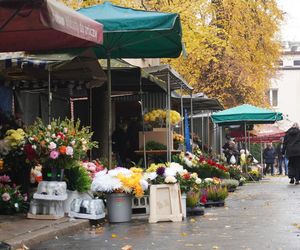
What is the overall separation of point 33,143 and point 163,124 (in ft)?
23.5

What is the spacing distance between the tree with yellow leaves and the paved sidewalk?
50.4 feet

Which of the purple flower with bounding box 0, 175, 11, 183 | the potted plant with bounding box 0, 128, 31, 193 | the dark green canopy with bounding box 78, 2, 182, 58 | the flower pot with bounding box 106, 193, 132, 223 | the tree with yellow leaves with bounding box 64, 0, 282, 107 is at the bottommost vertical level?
the flower pot with bounding box 106, 193, 132, 223

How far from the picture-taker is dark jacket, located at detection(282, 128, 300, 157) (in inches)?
808

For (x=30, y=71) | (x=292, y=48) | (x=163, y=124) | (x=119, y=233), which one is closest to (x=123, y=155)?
(x=163, y=124)

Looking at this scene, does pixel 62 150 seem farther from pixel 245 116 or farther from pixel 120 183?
pixel 245 116

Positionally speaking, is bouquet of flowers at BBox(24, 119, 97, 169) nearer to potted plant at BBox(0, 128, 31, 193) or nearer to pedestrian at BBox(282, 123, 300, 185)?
potted plant at BBox(0, 128, 31, 193)

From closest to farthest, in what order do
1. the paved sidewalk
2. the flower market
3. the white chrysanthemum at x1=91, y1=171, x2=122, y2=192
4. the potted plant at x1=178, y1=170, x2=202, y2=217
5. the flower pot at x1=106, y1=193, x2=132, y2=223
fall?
the paved sidewalk
the flower market
the white chrysanthemum at x1=91, y1=171, x2=122, y2=192
the flower pot at x1=106, y1=193, x2=132, y2=223
the potted plant at x1=178, y1=170, x2=202, y2=217

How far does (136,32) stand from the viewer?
11.5 metres

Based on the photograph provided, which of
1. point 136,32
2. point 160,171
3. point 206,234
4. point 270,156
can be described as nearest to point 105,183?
point 160,171

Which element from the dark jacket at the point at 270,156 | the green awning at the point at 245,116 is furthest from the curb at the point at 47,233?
the dark jacket at the point at 270,156

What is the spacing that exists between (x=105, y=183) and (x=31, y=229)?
1.86 m

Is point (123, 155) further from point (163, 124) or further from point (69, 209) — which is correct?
point (69, 209)

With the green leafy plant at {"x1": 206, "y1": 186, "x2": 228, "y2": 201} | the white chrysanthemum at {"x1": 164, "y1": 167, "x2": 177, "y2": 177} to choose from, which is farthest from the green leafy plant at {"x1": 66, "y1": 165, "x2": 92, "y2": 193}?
the green leafy plant at {"x1": 206, "y1": 186, "x2": 228, "y2": 201}

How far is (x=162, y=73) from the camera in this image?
1448 centimetres
